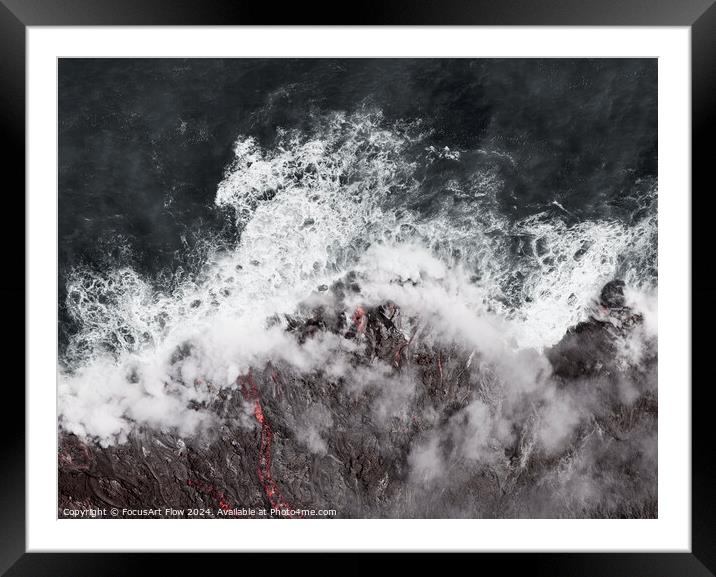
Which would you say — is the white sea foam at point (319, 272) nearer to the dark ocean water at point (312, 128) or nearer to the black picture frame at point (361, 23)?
the dark ocean water at point (312, 128)

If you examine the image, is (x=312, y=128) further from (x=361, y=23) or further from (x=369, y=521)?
(x=369, y=521)

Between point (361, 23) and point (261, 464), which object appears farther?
point (261, 464)

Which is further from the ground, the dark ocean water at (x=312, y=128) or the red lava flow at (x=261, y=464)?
the dark ocean water at (x=312, y=128)

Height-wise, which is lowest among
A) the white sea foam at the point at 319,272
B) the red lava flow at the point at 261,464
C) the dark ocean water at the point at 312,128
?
the red lava flow at the point at 261,464

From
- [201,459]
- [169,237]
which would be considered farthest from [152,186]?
[201,459]

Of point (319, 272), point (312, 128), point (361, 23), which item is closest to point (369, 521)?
point (319, 272)

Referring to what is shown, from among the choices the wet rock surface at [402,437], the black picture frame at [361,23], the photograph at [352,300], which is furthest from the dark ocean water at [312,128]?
the wet rock surface at [402,437]
